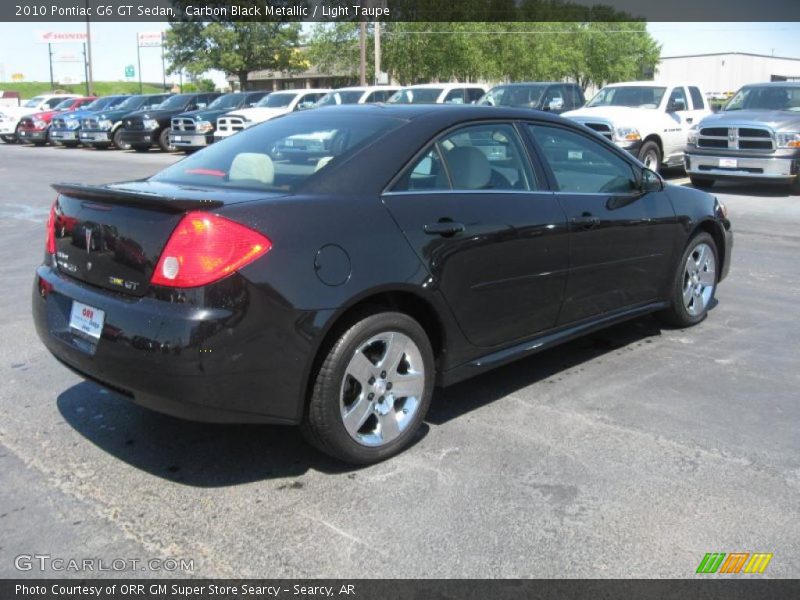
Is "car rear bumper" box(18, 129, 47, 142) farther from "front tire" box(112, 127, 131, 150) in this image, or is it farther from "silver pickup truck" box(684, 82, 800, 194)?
"silver pickup truck" box(684, 82, 800, 194)

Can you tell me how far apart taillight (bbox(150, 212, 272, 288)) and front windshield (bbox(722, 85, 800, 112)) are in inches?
511

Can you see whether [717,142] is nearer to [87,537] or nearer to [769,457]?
[769,457]

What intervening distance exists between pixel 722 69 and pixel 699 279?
232ft

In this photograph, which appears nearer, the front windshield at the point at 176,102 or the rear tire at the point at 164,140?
the rear tire at the point at 164,140

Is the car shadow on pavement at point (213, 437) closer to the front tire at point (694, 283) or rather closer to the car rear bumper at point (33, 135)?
the front tire at point (694, 283)

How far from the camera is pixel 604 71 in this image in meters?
62.2

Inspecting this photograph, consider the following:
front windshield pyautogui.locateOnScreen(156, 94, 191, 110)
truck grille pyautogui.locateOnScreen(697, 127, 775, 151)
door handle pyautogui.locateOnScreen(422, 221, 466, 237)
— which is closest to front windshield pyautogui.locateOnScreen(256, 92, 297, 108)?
front windshield pyautogui.locateOnScreen(156, 94, 191, 110)

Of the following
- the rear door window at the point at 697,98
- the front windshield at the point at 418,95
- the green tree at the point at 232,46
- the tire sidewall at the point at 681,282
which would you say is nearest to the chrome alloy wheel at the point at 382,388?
the tire sidewall at the point at 681,282

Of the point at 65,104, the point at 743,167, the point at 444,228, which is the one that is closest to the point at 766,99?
the point at 743,167

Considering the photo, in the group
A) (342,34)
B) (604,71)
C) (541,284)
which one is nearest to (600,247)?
(541,284)

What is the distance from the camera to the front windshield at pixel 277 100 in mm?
21688

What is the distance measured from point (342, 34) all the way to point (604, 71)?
2608 cm

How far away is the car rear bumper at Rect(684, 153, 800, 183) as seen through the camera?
1247 centimetres

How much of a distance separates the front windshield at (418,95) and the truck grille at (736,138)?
698cm
